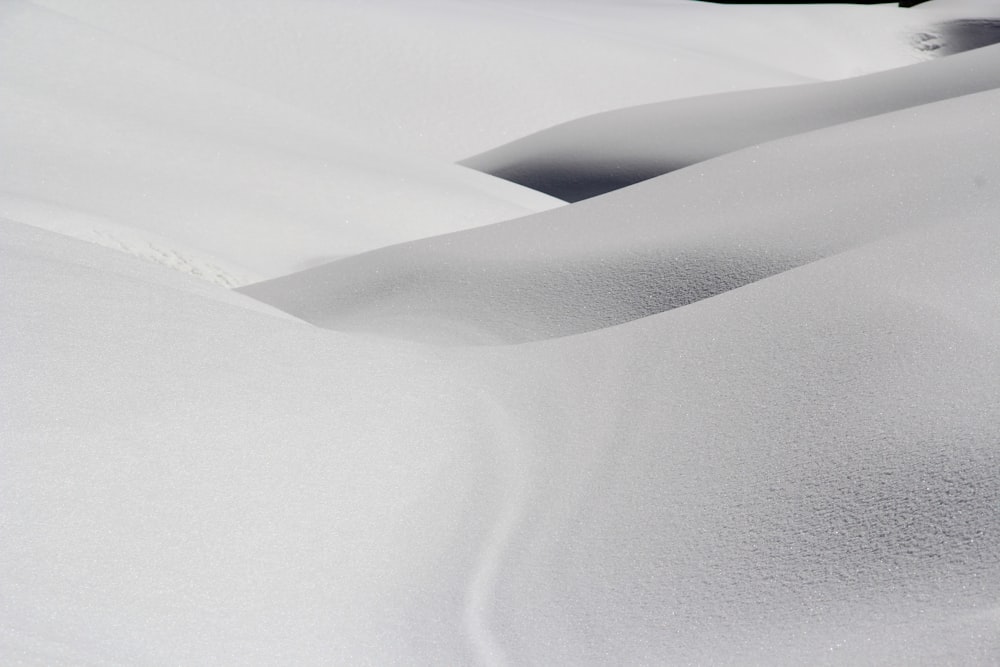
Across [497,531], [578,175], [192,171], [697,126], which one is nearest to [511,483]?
[497,531]

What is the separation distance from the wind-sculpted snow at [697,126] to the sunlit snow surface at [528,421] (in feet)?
6.40

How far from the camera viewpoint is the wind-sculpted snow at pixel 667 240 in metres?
2.68

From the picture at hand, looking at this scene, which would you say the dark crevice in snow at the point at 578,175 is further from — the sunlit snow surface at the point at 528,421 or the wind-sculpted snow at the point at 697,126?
the sunlit snow surface at the point at 528,421

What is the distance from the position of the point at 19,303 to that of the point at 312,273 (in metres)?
1.55

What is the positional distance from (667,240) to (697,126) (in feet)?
11.1

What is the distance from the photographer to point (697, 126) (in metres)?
6.15

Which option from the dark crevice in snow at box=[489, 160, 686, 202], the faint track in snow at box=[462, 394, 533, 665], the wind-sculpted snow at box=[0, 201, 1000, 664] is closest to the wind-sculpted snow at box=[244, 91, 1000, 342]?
the wind-sculpted snow at box=[0, 201, 1000, 664]

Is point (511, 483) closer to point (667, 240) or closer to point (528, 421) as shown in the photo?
point (528, 421)

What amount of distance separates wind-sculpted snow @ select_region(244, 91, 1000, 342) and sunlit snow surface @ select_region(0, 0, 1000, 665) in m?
0.01

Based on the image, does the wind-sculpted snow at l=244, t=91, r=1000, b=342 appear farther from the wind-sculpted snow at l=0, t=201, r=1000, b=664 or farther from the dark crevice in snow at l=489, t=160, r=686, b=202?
the dark crevice in snow at l=489, t=160, r=686, b=202

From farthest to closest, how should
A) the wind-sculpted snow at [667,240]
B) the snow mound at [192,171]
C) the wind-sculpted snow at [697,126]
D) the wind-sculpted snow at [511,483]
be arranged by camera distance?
the wind-sculpted snow at [697,126] → the snow mound at [192,171] → the wind-sculpted snow at [667,240] → the wind-sculpted snow at [511,483]

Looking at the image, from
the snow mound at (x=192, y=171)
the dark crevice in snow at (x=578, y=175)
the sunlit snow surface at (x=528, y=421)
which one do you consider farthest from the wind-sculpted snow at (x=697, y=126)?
the sunlit snow surface at (x=528, y=421)

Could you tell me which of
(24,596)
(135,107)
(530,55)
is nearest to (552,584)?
(24,596)

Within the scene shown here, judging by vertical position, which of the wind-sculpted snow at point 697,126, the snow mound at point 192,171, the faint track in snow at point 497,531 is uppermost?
the wind-sculpted snow at point 697,126
